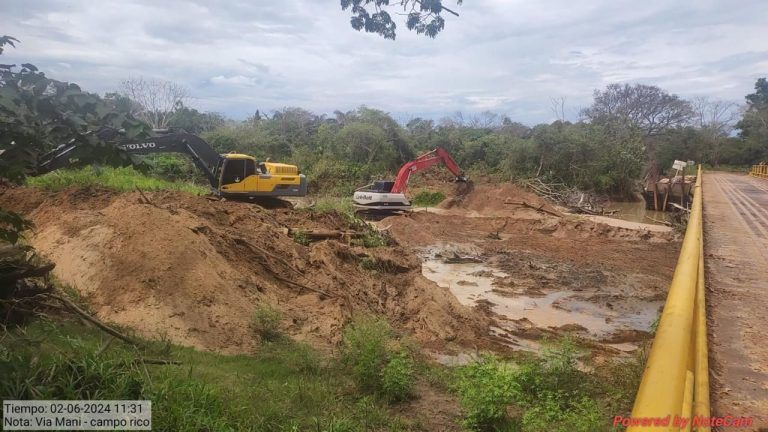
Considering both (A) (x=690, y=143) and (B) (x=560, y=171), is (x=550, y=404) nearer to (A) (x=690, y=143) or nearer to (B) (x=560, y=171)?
(B) (x=560, y=171)

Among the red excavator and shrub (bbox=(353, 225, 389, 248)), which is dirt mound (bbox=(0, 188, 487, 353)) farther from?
the red excavator

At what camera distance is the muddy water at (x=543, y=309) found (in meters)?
10.4

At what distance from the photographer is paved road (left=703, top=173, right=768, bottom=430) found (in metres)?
3.11

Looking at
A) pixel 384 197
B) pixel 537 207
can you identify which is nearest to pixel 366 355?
pixel 384 197

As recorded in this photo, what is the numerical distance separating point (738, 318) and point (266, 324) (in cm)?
530

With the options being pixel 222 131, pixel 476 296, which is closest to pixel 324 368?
pixel 476 296

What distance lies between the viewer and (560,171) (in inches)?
1275

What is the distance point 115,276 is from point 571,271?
1220 centimetres

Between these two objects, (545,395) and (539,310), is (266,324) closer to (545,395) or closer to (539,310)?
(545,395)

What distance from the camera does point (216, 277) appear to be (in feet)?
25.3

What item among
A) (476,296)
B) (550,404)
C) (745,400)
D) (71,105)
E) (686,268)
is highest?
(71,105)

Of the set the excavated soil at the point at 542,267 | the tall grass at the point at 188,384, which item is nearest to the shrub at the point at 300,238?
the excavated soil at the point at 542,267

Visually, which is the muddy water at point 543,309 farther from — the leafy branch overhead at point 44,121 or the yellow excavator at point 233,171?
the leafy branch overhead at point 44,121

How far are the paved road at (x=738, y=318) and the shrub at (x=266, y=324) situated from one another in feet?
16.4
